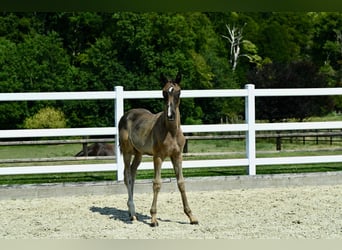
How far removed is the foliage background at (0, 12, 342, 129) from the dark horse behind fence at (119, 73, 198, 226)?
19.1 meters

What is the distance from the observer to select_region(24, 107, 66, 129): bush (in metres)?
22.9

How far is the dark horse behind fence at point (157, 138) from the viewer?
5043mm

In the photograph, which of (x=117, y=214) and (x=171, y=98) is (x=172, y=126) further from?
(x=117, y=214)

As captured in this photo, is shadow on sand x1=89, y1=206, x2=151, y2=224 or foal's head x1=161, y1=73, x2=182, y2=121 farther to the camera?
shadow on sand x1=89, y1=206, x2=151, y2=224

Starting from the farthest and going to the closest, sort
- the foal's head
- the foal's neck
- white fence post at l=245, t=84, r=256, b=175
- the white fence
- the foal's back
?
white fence post at l=245, t=84, r=256, b=175, the white fence, the foal's back, the foal's neck, the foal's head

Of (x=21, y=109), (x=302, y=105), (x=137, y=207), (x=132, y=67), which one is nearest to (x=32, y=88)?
(x=21, y=109)

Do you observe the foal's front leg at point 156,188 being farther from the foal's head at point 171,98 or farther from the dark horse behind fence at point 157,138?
the foal's head at point 171,98

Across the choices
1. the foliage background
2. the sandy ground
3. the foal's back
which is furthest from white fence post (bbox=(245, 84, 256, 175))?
the foliage background

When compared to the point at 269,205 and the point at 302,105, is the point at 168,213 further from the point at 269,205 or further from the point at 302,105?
the point at 302,105

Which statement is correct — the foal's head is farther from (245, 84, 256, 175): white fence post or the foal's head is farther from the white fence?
(245, 84, 256, 175): white fence post

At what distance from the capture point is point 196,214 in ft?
19.7

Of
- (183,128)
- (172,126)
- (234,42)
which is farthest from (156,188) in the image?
(234,42)

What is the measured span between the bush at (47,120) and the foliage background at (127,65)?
155 cm

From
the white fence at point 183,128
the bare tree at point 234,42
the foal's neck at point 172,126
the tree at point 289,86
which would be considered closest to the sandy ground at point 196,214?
the white fence at point 183,128
